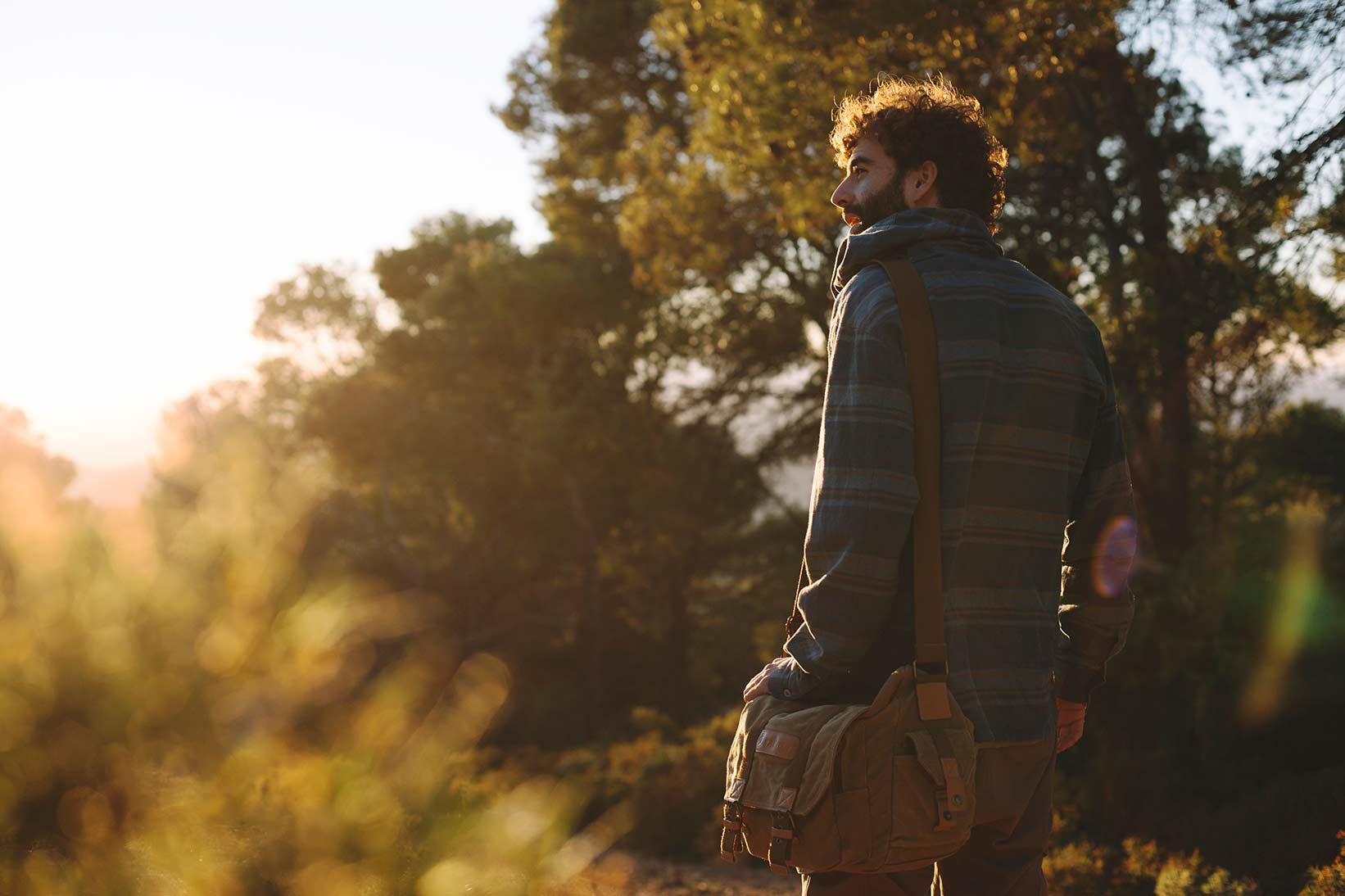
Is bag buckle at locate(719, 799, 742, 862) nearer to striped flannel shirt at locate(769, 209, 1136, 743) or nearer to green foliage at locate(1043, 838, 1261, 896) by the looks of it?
striped flannel shirt at locate(769, 209, 1136, 743)

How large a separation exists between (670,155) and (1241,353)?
20.9 feet

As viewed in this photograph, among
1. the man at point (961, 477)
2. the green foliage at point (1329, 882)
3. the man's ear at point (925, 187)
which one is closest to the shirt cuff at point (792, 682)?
the man at point (961, 477)

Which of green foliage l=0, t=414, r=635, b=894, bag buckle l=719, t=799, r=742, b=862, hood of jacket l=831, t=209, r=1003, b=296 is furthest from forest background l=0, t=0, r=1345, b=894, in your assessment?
hood of jacket l=831, t=209, r=1003, b=296

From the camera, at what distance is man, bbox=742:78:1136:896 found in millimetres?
1630

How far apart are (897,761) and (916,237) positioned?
88cm

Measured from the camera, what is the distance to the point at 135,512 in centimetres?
443

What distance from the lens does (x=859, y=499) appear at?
1.62m

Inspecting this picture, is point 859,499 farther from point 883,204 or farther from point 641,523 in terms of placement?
point 641,523

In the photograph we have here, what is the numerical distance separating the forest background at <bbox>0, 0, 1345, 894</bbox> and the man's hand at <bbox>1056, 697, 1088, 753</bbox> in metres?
2.26

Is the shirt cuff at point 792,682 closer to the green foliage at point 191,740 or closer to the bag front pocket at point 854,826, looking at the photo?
the bag front pocket at point 854,826

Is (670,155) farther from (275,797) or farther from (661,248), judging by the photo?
(275,797)

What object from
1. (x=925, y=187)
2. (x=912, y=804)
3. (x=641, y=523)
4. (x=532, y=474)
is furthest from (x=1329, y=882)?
(x=532, y=474)

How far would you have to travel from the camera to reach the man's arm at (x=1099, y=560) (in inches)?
76.3

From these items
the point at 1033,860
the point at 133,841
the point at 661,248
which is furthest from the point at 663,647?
the point at 1033,860
